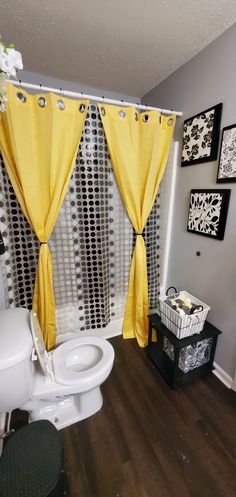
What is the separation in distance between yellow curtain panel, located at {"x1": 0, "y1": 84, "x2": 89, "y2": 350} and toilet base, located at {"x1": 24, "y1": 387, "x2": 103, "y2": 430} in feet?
2.29

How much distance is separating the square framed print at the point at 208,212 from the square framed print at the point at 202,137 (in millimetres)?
243

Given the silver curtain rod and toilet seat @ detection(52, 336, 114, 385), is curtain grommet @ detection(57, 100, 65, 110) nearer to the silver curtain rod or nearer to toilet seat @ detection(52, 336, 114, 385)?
the silver curtain rod

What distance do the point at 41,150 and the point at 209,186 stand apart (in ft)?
3.83

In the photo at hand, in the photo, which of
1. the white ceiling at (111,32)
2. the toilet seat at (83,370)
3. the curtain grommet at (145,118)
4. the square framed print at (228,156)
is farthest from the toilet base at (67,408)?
the white ceiling at (111,32)

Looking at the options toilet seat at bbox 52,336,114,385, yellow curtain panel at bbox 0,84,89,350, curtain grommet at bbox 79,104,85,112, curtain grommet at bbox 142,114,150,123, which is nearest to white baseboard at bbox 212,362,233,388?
toilet seat at bbox 52,336,114,385

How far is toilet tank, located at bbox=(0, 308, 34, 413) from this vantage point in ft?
2.71

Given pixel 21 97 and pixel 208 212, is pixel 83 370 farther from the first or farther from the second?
pixel 21 97

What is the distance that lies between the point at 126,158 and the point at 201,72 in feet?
2.49

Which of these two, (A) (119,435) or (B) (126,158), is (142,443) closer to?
(A) (119,435)

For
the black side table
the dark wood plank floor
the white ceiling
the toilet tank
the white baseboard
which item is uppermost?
the white ceiling

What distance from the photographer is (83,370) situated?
48.9 inches

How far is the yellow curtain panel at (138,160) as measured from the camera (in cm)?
142

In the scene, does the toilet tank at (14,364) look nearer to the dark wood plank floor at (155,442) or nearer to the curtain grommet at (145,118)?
the dark wood plank floor at (155,442)

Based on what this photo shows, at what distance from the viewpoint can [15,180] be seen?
50.5 inches
